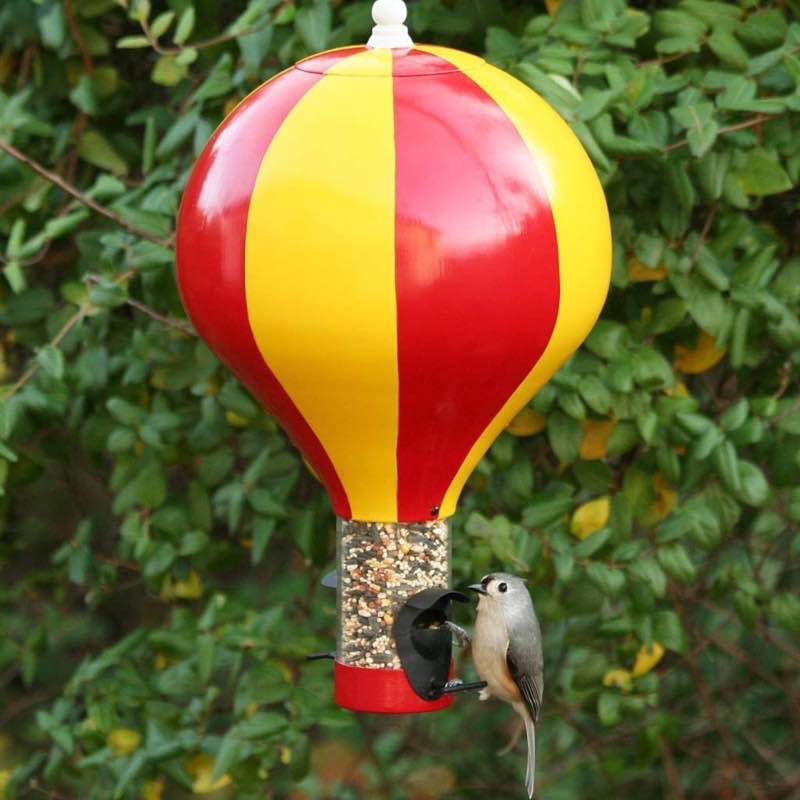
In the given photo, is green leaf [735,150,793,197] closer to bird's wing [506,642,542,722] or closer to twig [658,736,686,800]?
bird's wing [506,642,542,722]

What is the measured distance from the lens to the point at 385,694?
2.94 metres

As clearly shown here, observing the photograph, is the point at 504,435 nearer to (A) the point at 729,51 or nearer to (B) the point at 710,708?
(A) the point at 729,51

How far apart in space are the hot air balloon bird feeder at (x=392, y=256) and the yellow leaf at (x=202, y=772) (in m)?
1.10

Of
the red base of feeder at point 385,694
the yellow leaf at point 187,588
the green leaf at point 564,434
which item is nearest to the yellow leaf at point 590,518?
the green leaf at point 564,434

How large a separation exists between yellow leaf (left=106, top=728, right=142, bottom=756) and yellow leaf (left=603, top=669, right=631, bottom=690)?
0.90 meters

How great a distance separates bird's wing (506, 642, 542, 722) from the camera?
308 centimetres

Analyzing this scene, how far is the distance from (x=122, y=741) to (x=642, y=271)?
1326mm

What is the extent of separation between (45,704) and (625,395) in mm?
2514

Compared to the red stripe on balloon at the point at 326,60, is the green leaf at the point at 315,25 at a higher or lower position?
lower

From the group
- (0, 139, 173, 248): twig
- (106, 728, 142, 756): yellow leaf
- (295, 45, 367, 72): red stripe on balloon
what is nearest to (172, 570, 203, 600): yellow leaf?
(106, 728, 142, 756): yellow leaf

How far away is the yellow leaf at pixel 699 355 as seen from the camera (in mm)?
3678

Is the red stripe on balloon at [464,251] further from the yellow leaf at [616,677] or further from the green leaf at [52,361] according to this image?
the yellow leaf at [616,677]

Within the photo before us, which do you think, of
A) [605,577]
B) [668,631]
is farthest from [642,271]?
[668,631]

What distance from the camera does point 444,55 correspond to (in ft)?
8.94
